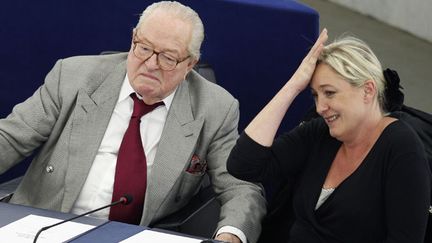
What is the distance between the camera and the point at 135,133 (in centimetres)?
287

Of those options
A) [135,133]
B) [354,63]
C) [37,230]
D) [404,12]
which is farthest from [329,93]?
[404,12]

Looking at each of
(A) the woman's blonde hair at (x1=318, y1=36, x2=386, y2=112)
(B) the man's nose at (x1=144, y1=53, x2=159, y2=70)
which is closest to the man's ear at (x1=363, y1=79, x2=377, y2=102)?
(A) the woman's blonde hair at (x1=318, y1=36, x2=386, y2=112)

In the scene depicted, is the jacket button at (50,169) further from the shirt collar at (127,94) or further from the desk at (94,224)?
the desk at (94,224)

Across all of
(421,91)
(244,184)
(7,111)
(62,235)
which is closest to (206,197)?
(244,184)

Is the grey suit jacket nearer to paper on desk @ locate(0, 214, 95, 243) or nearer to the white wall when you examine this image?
paper on desk @ locate(0, 214, 95, 243)

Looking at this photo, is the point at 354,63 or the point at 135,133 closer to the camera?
the point at 354,63

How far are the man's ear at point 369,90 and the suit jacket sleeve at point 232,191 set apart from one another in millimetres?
512

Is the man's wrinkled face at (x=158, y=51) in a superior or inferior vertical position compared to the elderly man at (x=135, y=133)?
superior

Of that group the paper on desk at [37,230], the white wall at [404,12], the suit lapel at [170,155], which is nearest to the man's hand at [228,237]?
the suit lapel at [170,155]

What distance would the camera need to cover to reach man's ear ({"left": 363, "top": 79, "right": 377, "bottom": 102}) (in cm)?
252

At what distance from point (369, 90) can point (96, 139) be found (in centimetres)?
89

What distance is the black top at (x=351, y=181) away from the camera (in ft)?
7.95

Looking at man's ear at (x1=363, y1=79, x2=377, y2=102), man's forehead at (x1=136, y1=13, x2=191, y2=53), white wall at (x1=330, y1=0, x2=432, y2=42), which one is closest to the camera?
man's ear at (x1=363, y1=79, x2=377, y2=102)

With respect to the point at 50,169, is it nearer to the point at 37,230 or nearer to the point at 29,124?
the point at 29,124
